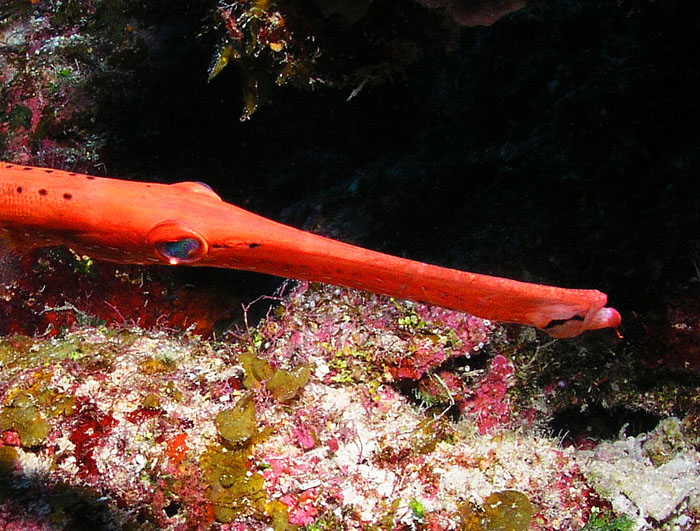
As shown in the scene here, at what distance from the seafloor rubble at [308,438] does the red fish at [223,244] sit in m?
1.04

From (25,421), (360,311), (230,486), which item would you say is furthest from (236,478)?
(360,311)

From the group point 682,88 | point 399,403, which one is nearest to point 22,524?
point 399,403

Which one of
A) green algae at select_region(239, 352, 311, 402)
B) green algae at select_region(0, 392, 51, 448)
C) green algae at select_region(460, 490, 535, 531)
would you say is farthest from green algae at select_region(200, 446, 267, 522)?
green algae at select_region(460, 490, 535, 531)

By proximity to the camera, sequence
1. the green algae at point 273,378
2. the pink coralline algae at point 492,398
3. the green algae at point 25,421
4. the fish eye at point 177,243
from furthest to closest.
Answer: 1. the pink coralline algae at point 492,398
2. the green algae at point 273,378
3. the green algae at point 25,421
4. the fish eye at point 177,243

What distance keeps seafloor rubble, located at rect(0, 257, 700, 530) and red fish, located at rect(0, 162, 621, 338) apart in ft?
3.42

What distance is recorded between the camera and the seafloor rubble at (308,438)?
286cm

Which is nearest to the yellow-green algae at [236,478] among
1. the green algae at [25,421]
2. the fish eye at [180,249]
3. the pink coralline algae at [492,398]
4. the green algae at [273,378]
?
the green algae at [273,378]

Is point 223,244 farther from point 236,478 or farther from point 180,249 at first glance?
point 236,478

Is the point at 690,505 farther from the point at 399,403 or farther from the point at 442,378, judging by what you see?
the point at 399,403

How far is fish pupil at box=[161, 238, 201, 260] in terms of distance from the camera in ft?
7.96

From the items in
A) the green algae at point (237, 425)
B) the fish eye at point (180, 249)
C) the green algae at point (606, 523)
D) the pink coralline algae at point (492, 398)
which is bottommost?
the green algae at point (606, 523)

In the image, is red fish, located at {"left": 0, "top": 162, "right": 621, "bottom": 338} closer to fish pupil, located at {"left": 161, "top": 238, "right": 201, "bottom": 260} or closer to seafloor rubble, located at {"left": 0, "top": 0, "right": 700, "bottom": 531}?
fish pupil, located at {"left": 161, "top": 238, "right": 201, "bottom": 260}

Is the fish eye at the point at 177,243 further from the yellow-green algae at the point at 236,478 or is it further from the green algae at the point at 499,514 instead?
the green algae at the point at 499,514

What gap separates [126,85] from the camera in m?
5.53
